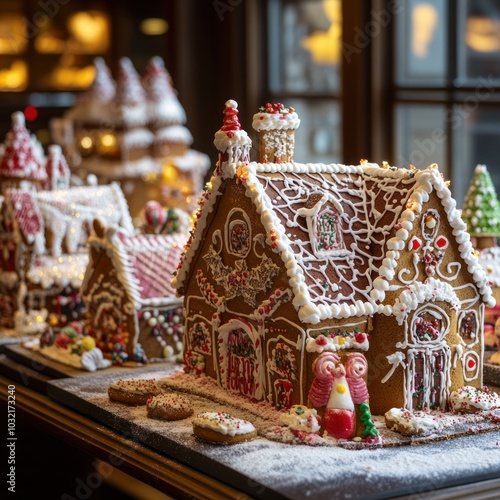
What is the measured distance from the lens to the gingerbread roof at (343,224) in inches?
182

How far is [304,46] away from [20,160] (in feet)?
13.6

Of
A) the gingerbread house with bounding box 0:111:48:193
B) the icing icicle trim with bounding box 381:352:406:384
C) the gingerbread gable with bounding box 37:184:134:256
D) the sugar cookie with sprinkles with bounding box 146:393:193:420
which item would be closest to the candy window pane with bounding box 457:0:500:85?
the gingerbread gable with bounding box 37:184:134:256

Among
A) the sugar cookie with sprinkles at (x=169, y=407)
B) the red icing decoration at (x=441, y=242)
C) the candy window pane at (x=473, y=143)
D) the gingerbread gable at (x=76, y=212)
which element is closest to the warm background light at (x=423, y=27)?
the candy window pane at (x=473, y=143)

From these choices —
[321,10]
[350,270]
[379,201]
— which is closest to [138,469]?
[350,270]

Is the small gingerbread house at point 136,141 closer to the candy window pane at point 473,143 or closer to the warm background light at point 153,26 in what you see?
the candy window pane at point 473,143

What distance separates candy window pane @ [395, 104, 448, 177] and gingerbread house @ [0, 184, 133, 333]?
300 cm

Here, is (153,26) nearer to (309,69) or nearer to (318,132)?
(309,69)

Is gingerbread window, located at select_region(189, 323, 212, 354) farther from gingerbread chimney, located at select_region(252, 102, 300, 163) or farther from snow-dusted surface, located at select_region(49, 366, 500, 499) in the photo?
gingerbread chimney, located at select_region(252, 102, 300, 163)

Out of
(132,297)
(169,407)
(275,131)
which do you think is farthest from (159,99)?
(169,407)

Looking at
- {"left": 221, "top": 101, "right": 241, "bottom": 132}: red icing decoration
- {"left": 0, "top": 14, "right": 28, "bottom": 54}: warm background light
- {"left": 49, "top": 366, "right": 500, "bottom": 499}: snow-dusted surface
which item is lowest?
{"left": 49, "top": 366, "right": 500, "bottom": 499}: snow-dusted surface

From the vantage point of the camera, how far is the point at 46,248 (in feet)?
22.0

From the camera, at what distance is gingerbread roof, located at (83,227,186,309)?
580 centimetres

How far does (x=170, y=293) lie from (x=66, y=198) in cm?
114

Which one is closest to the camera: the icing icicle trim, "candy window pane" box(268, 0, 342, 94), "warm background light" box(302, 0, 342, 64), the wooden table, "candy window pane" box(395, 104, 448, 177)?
the wooden table
